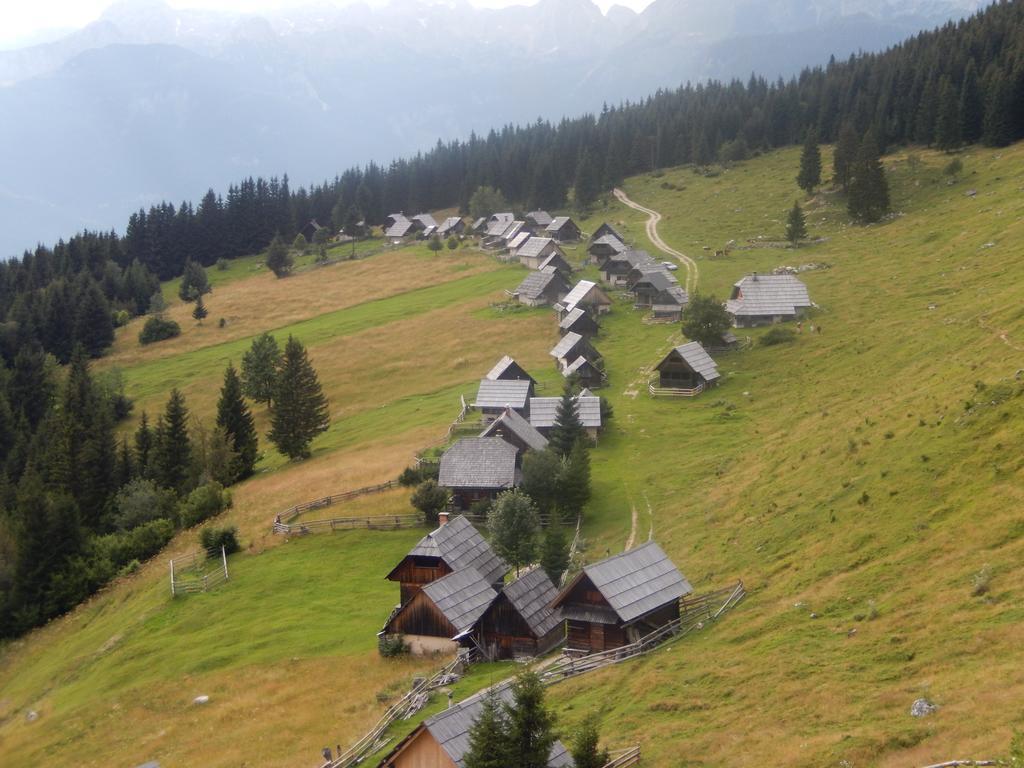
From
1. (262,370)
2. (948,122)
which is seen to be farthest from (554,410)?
(948,122)

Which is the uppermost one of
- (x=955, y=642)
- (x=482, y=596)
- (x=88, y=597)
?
(x=955, y=642)

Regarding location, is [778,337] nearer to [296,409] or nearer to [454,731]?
[296,409]

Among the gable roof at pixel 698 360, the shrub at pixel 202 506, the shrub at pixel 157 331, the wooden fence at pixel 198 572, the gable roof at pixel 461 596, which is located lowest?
the wooden fence at pixel 198 572

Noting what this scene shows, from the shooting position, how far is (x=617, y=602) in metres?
38.2

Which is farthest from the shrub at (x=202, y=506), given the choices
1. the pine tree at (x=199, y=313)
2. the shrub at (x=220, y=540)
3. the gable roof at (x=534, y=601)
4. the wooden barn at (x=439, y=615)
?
the pine tree at (x=199, y=313)

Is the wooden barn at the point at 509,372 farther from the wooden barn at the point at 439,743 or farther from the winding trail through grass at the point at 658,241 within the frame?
the wooden barn at the point at 439,743

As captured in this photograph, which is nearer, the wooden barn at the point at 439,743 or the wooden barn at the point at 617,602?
the wooden barn at the point at 439,743

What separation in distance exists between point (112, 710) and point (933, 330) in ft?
179

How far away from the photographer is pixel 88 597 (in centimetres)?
6184

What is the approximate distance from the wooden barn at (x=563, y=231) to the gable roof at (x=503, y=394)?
215ft

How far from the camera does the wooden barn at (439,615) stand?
140 ft

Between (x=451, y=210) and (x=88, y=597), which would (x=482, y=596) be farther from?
(x=451, y=210)

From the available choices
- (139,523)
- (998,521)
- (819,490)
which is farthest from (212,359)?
(998,521)

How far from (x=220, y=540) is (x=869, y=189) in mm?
81377
